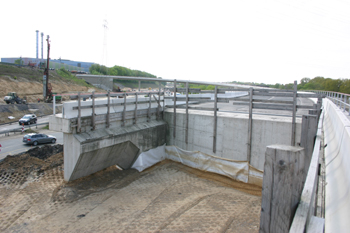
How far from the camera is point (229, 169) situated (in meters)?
12.8

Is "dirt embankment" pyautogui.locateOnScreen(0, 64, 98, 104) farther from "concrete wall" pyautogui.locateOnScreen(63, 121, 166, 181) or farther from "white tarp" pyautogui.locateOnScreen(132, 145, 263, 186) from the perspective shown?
"white tarp" pyautogui.locateOnScreen(132, 145, 263, 186)

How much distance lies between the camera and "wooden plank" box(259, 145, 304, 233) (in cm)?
215

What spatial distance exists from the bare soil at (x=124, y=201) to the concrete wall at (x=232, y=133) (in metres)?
1.41

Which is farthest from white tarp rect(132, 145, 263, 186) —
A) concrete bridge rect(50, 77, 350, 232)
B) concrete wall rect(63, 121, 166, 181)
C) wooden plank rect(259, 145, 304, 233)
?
wooden plank rect(259, 145, 304, 233)

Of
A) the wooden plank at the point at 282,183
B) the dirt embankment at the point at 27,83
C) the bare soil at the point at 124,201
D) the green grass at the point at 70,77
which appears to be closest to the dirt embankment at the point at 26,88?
the dirt embankment at the point at 27,83

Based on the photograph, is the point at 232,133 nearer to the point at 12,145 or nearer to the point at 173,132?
the point at 173,132

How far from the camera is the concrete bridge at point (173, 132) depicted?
1100cm

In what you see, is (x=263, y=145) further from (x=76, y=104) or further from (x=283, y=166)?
(x=283, y=166)

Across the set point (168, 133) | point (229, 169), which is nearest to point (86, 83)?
point (168, 133)

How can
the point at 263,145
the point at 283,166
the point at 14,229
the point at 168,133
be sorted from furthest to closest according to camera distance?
1. the point at 168,133
2. the point at 263,145
3. the point at 14,229
4. the point at 283,166

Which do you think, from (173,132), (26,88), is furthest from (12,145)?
(26,88)

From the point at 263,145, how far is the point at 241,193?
8.48ft

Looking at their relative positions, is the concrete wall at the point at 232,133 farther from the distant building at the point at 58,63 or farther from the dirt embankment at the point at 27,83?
the distant building at the point at 58,63

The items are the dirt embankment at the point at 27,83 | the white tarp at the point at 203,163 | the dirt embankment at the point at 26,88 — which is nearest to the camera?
the white tarp at the point at 203,163
